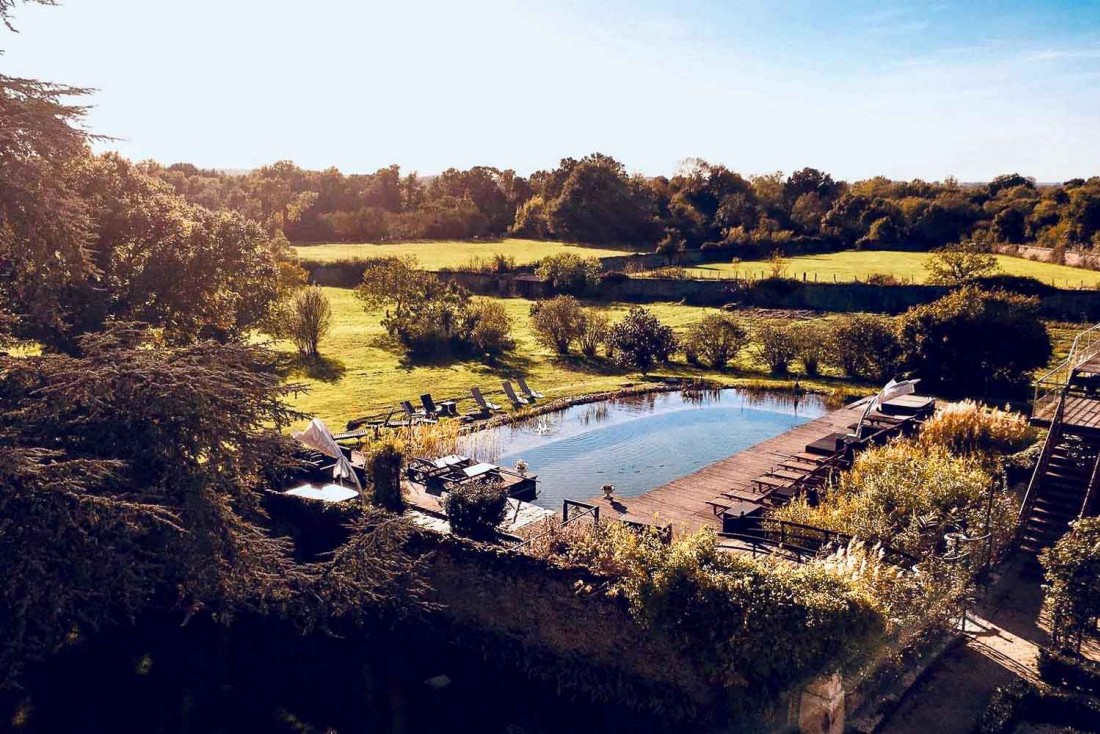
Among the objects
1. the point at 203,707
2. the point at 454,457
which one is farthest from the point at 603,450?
the point at 203,707

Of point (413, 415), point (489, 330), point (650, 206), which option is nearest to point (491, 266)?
point (489, 330)

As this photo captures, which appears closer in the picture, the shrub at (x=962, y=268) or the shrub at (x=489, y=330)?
the shrub at (x=489, y=330)

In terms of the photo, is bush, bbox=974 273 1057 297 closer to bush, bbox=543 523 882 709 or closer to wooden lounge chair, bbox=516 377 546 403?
wooden lounge chair, bbox=516 377 546 403

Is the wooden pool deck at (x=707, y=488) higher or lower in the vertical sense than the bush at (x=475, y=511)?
lower

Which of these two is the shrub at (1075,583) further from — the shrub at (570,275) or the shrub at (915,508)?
the shrub at (570,275)

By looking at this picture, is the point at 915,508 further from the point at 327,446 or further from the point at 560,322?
the point at 560,322

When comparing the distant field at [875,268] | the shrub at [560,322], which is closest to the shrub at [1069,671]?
the shrub at [560,322]

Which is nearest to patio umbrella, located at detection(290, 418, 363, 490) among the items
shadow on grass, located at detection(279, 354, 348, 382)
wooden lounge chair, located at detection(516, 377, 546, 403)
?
wooden lounge chair, located at detection(516, 377, 546, 403)
